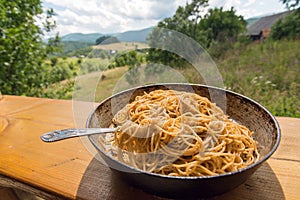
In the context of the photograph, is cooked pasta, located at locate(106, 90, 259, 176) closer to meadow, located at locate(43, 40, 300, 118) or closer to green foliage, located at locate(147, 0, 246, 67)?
meadow, located at locate(43, 40, 300, 118)

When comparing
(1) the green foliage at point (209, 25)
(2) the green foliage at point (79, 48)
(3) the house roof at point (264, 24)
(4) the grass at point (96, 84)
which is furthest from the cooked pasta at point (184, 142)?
(3) the house roof at point (264, 24)

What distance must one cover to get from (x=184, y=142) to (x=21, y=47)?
6.87ft

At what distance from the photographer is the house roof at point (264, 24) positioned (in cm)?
450

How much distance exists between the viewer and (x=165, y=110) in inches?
31.2

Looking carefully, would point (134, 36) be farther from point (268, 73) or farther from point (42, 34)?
point (268, 73)

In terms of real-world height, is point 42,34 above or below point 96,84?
above

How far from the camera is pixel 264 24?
4.98 metres

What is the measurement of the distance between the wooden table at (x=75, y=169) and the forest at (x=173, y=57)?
0.36 metres

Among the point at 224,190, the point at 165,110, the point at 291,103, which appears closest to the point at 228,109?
the point at 165,110

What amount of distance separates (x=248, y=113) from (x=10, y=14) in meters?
2.32

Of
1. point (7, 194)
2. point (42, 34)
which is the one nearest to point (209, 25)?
point (42, 34)

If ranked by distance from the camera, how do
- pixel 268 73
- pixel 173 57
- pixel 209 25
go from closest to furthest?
pixel 173 57 → pixel 268 73 → pixel 209 25

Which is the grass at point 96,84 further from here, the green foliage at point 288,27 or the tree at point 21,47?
the green foliage at point 288,27

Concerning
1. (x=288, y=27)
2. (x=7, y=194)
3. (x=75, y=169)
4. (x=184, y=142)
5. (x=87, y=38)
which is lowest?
(x=7, y=194)
